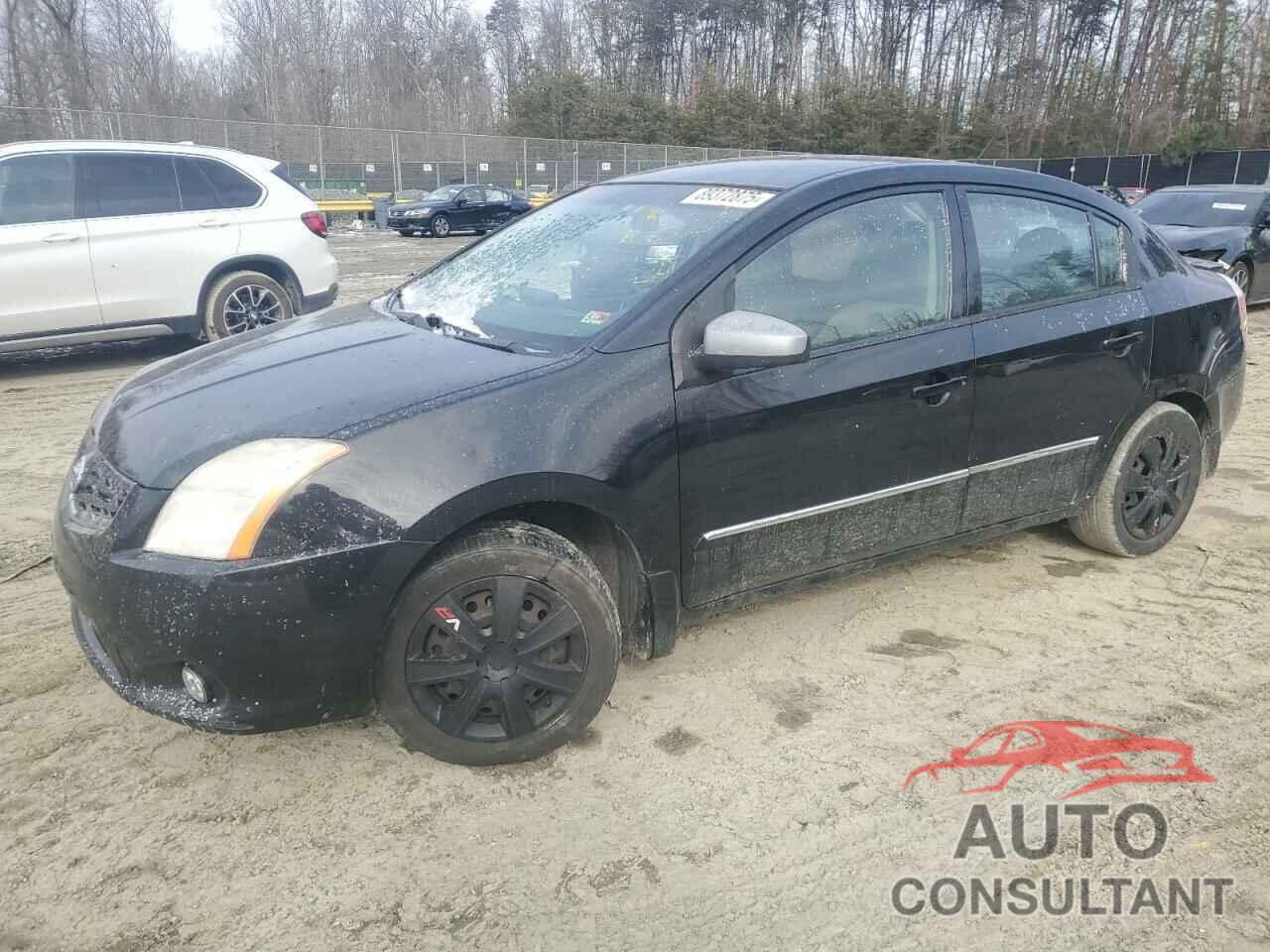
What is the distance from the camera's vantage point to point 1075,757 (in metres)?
2.95

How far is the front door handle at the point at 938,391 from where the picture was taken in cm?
341

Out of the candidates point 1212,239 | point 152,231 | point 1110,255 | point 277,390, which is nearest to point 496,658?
point 277,390

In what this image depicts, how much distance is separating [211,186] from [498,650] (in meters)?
6.91

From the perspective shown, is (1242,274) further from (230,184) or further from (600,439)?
(600,439)

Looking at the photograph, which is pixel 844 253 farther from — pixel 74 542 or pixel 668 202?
pixel 74 542

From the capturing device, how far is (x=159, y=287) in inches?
307

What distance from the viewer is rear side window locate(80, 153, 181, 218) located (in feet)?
25.1

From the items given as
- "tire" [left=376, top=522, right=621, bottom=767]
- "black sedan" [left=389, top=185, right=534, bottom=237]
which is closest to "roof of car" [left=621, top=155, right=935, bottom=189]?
"tire" [left=376, top=522, right=621, bottom=767]

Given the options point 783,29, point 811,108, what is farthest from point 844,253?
point 783,29

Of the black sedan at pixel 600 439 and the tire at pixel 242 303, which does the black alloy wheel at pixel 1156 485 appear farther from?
the tire at pixel 242 303

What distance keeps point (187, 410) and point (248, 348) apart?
0.57 meters

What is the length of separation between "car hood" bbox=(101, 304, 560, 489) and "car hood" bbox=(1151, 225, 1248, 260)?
11.0 meters

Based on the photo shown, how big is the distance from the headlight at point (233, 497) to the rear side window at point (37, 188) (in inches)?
241

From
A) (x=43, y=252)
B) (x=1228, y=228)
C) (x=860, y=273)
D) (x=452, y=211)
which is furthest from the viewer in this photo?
(x=452, y=211)
